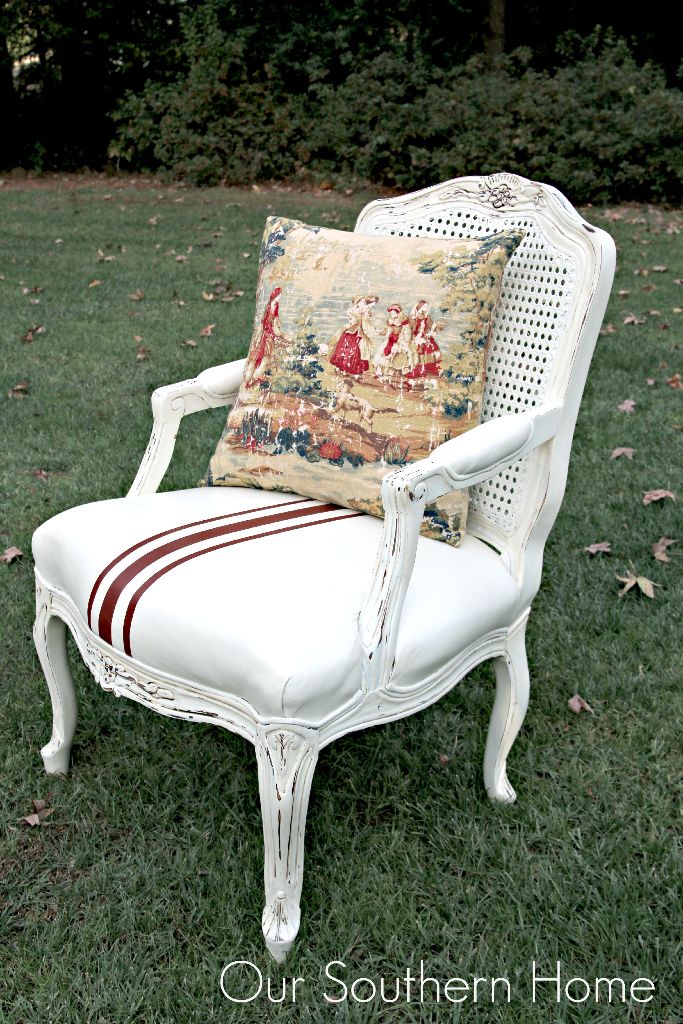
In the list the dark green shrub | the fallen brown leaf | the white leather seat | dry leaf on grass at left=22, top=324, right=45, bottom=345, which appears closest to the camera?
the white leather seat

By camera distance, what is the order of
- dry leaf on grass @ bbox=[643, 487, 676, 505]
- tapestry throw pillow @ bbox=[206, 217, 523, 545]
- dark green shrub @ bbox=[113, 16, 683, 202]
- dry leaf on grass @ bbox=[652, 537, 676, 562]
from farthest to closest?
dark green shrub @ bbox=[113, 16, 683, 202]
dry leaf on grass @ bbox=[643, 487, 676, 505]
dry leaf on grass @ bbox=[652, 537, 676, 562]
tapestry throw pillow @ bbox=[206, 217, 523, 545]

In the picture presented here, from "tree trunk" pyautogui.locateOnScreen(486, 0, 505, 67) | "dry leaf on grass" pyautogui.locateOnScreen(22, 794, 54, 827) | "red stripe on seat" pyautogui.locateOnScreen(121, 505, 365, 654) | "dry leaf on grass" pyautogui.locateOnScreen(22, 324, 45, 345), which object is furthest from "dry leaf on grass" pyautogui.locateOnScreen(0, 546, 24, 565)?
"tree trunk" pyautogui.locateOnScreen(486, 0, 505, 67)

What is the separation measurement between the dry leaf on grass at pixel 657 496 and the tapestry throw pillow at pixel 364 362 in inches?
69.3

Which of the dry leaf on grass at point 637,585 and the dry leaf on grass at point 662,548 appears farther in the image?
the dry leaf on grass at point 662,548

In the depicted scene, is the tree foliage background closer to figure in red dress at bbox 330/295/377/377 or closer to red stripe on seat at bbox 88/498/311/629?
figure in red dress at bbox 330/295/377/377

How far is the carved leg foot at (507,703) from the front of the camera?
2154 millimetres

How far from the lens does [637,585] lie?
124 inches

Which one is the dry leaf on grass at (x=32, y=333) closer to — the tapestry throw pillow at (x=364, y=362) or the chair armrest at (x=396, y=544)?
the tapestry throw pillow at (x=364, y=362)

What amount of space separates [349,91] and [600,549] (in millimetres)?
8893

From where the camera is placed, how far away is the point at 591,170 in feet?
31.0

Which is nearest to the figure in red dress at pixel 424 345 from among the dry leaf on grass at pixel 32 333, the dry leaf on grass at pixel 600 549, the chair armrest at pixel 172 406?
the chair armrest at pixel 172 406

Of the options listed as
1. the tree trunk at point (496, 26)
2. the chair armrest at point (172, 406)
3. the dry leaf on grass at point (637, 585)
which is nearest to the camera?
the chair armrest at point (172, 406)

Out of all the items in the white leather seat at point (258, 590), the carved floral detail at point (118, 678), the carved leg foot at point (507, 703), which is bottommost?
the carved leg foot at point (507, 703)

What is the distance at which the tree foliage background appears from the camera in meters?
9.70
